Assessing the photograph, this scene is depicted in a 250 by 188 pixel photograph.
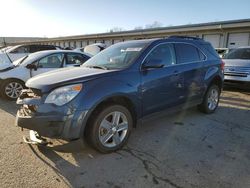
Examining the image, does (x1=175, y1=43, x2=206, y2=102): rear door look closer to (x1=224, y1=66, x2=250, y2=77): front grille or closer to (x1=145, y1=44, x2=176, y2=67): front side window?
(x1=145, y1=44, x2=176, y2=67): front side window

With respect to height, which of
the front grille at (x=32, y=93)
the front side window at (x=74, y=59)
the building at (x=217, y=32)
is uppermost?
the building at (x=217, y=32)

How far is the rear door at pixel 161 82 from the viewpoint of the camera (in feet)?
13.1

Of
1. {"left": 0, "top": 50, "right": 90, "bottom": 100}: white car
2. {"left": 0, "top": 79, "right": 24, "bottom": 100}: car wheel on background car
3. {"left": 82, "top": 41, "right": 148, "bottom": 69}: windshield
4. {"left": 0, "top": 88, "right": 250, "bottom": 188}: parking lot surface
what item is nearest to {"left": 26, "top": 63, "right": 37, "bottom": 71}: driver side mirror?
{"left": 0, "top": 50, "right": 90, "bottom": 100}: white car

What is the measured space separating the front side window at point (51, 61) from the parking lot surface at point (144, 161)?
292 centimetres

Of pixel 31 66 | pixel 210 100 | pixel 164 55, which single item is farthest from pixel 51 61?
pixel 210 100

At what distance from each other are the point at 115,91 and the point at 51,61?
4643mm

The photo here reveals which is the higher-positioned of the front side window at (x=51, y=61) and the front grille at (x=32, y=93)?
the front side window at (x=51, y=61)

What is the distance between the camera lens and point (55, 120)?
3131mm

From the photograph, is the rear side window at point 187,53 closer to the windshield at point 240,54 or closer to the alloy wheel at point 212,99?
the alloy wheel at point 212,99

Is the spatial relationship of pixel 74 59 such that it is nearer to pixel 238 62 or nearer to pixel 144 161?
pixel 144 161

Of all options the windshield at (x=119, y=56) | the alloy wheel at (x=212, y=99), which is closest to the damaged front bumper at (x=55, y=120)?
the windshield at (x=119, y=56)

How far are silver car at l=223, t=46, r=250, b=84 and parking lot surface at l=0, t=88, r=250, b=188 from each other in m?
3.89

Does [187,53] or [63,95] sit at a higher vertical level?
[187,53]

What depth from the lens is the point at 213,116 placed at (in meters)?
5.67
